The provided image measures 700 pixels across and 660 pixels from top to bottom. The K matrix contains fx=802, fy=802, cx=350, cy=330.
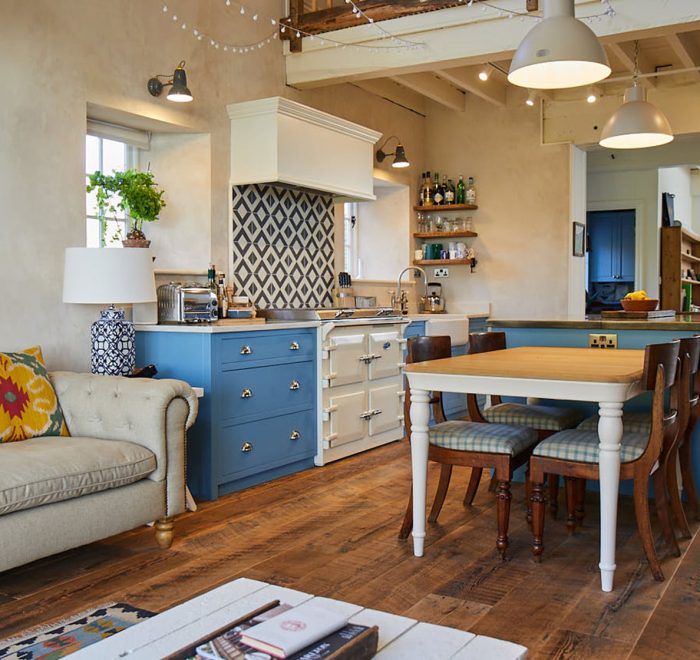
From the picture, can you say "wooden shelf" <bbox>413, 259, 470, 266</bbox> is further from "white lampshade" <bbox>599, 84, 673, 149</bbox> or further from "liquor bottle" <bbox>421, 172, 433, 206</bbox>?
"white lampshade" <bbox>599, 84, 673, 149</bbox>

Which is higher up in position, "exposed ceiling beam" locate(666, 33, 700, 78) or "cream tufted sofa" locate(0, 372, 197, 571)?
"exposed ceiling beam" locate(666, 33, 700, 78)

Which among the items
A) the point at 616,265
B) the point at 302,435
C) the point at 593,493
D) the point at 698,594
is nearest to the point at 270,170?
the point at 302,435

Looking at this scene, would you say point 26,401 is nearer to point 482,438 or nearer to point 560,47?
point 482,438

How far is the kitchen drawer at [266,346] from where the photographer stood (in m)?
4.20

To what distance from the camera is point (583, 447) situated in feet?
9.65

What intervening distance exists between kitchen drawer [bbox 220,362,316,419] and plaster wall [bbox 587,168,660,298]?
6.01m

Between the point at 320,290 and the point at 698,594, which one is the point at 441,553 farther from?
the point at 320,290

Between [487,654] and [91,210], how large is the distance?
369cm

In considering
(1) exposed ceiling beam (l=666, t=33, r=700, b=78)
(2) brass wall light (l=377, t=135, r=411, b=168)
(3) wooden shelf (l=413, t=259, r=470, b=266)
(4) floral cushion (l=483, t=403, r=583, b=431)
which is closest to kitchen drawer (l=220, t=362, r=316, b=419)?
(4) floral cushion (l=483, t=403, r=583, b=431)

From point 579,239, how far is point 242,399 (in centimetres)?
418

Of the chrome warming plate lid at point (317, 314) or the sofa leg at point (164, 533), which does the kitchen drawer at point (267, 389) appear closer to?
the chrome warming plate lid at point (317, 314)

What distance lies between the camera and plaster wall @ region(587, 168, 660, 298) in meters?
9.35

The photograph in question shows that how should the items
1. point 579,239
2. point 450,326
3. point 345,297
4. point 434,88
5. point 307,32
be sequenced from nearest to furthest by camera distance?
1. point 307,32
2. point 345,297
3. point 450,326
4. point 434,88
5. point 579,239

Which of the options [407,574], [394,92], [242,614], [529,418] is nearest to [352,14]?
[394,92]
